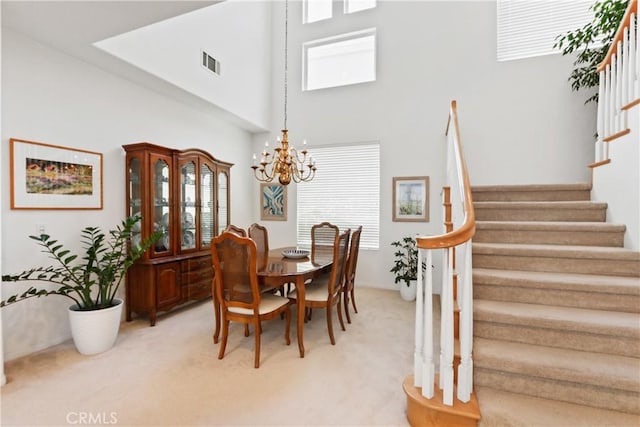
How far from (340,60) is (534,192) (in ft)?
12.6

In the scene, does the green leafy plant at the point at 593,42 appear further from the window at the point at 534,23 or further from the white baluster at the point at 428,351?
the white baluster at the point at 428,351

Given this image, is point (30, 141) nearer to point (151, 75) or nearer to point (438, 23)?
point (151, 75)

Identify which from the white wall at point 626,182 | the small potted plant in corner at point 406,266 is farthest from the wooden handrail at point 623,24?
the small potted plant in corner at point 406,266

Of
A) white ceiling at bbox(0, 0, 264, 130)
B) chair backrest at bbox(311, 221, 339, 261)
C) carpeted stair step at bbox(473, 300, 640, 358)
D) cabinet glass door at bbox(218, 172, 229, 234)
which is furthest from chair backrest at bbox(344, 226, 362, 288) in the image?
white ceiling at bbox(0, 0, 264, 130)

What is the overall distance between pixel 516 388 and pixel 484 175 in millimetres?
3352

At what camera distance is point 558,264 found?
226 centimetres

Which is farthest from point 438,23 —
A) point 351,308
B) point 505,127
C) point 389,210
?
point 351,308

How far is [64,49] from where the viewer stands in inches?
111

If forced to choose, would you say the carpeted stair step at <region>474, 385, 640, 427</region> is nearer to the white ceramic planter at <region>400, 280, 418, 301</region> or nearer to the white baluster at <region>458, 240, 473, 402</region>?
the white baluster at <region>458, 240, 473, 402</region>

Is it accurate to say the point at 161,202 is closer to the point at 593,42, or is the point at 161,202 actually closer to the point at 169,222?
the point at 169,222

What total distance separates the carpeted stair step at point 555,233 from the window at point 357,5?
4381 mm

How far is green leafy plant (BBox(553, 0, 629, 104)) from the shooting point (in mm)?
3047

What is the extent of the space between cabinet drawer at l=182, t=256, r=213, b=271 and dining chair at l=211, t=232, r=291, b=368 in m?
1.30

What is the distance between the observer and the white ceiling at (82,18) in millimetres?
2219
